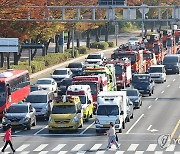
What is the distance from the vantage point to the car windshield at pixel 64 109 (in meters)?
51.9

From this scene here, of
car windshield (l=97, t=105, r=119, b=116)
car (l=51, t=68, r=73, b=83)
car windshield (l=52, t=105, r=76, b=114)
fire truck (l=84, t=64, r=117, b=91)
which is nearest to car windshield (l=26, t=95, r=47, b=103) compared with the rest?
car windshield (l=52, t=105, r=76, b=114)

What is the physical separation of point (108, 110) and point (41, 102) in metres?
8.32

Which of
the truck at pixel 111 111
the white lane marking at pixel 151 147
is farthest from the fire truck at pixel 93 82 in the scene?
the white lane marking at pixel 151 147

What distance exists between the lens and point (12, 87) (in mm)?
60781

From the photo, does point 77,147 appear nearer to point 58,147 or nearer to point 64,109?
point 58,147

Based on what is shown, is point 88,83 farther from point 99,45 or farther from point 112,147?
point 99,45

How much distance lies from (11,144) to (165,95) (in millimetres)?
30860

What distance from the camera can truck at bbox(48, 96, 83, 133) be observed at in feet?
167

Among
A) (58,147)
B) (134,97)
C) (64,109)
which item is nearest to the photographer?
(58,147)

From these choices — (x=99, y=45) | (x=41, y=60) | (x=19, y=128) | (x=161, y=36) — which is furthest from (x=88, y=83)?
(x=99, y=45)

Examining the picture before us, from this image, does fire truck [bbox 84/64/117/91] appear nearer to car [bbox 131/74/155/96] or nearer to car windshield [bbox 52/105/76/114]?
car [bbox 131/74/155/96]

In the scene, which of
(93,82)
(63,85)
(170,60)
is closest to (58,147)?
(93,82)

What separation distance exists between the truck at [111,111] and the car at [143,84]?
18692 millimetres

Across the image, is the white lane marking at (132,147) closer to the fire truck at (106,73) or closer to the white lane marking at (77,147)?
the white lane marking at (77,147)
